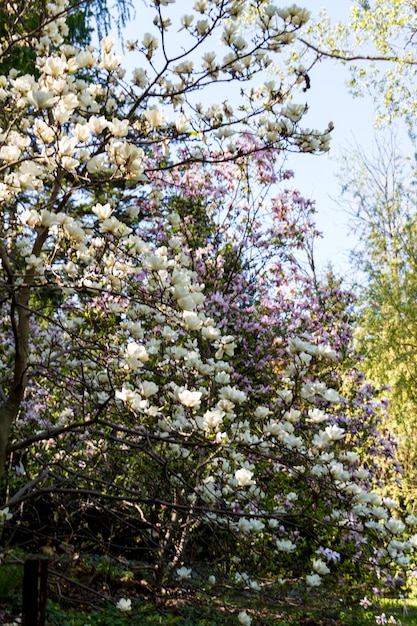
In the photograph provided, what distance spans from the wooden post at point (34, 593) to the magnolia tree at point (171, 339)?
0.47 metres

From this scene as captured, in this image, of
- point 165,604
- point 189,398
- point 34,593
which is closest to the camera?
point 34,593

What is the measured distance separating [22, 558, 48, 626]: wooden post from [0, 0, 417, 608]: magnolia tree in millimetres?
467

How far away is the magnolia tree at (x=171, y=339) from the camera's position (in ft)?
7.83

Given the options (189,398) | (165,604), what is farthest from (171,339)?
(165,604)

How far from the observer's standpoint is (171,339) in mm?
3152

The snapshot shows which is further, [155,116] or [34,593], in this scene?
[155,116]

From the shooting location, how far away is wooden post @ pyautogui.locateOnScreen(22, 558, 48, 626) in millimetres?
2043

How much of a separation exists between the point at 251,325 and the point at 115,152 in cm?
446

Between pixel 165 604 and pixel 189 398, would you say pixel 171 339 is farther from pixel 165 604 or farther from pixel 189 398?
pixel 165 604

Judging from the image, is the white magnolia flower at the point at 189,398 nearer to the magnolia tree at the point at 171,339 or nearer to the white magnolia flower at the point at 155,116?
the magnolia tree at the point at 171,339

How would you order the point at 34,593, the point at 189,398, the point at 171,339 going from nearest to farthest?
the point at 34,593 < the point at 189,398 < the point at 171,339

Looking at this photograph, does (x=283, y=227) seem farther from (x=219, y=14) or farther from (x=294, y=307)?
(x=219, y=14)

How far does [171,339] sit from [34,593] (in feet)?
4.65

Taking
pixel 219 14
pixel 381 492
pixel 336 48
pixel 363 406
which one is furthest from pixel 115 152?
pixel 336 48
